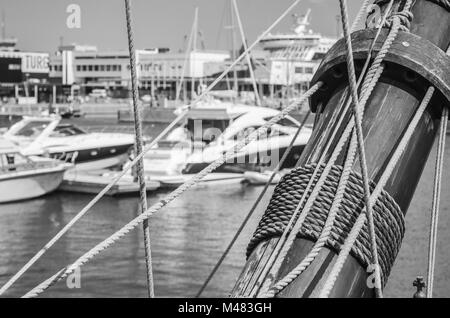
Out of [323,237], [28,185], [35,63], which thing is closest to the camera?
[323,237]

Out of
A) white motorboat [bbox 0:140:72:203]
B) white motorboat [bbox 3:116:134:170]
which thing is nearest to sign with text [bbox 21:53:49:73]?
white motorboat [bbox 3:116:134:170]

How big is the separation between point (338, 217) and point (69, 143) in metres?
27.0

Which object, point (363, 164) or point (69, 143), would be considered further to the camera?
point (69, 143)

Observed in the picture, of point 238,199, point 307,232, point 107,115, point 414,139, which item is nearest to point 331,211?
point 307,232

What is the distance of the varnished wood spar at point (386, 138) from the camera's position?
2551 millimetres

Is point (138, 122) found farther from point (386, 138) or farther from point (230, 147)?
point (230, 147)

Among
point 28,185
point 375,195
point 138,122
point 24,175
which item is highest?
point 138,122

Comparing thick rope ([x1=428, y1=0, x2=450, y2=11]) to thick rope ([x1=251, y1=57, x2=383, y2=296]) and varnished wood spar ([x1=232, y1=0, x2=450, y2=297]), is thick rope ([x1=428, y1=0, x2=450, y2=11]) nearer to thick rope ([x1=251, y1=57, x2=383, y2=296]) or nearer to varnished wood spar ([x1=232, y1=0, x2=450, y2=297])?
varnished wood spar ([x1=232, y1=0, x2=450, y2=297])

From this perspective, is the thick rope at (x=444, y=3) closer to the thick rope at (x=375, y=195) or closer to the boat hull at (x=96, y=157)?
the thick rope at (x=375, y=195)

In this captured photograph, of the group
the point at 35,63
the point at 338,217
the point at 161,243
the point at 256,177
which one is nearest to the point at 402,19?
the point at 338,217

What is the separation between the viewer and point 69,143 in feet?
94.5

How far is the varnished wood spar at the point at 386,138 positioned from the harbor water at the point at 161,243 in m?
10.2

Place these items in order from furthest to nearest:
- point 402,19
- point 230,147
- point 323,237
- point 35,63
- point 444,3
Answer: point 35,63, point 230,147, point 444,3, point 402,19, point 323,237

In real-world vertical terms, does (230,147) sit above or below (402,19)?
below
